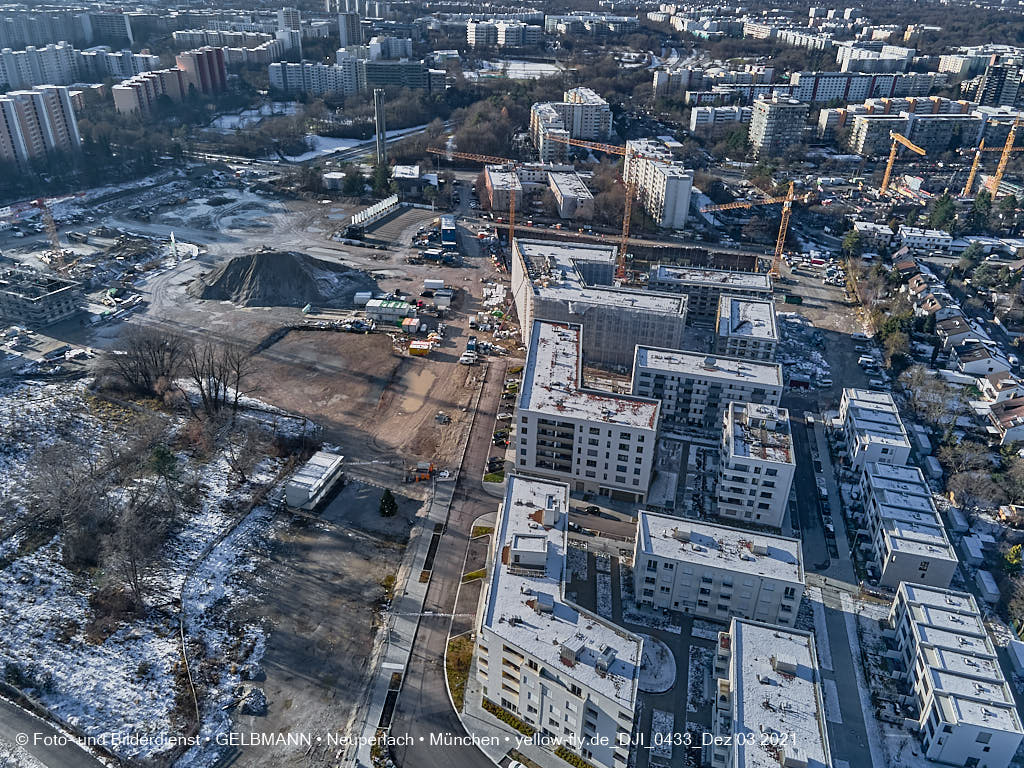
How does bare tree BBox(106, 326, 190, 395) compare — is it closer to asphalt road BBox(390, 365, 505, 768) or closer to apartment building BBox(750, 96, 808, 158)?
asphalt road BBox(390, 365, 505, 768)

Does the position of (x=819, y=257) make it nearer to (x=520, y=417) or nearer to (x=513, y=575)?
(x=520, y=417)

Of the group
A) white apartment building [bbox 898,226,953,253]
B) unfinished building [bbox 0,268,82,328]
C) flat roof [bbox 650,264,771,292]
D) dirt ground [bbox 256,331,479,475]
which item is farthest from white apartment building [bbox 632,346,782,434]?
unfinished building [bbox 0,268,82,328]

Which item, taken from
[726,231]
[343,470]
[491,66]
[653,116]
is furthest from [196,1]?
[343,470]

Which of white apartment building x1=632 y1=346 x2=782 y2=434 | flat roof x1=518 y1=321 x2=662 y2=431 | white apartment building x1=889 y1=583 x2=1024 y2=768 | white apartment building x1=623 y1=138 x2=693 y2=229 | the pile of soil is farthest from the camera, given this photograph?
white apartment building x1=623 y1=138 x2=693 y2=229

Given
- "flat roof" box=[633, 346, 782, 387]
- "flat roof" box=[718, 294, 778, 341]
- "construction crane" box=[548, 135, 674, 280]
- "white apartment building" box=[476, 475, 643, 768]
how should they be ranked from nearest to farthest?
"white apartment building" box=[476, 475, 643, 768]
"flat roof" box=[633, 346, 782, 387]
"flat roof" box=[718, 294, 778, 341]
"construction crane" box=[548, 135, 674, 280]

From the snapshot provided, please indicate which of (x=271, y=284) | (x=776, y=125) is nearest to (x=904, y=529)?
(x=271, y=284)

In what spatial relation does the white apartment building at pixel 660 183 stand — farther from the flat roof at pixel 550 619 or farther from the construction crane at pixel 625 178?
the flat roof at pixel 550 619

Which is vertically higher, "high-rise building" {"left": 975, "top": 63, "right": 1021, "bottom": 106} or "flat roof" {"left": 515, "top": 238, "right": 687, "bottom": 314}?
"high-rise building" {"left": 975, "top": 63, "right": 1021, "bottom": 106}

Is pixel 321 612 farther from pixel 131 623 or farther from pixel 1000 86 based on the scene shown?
pixel 1000 86
